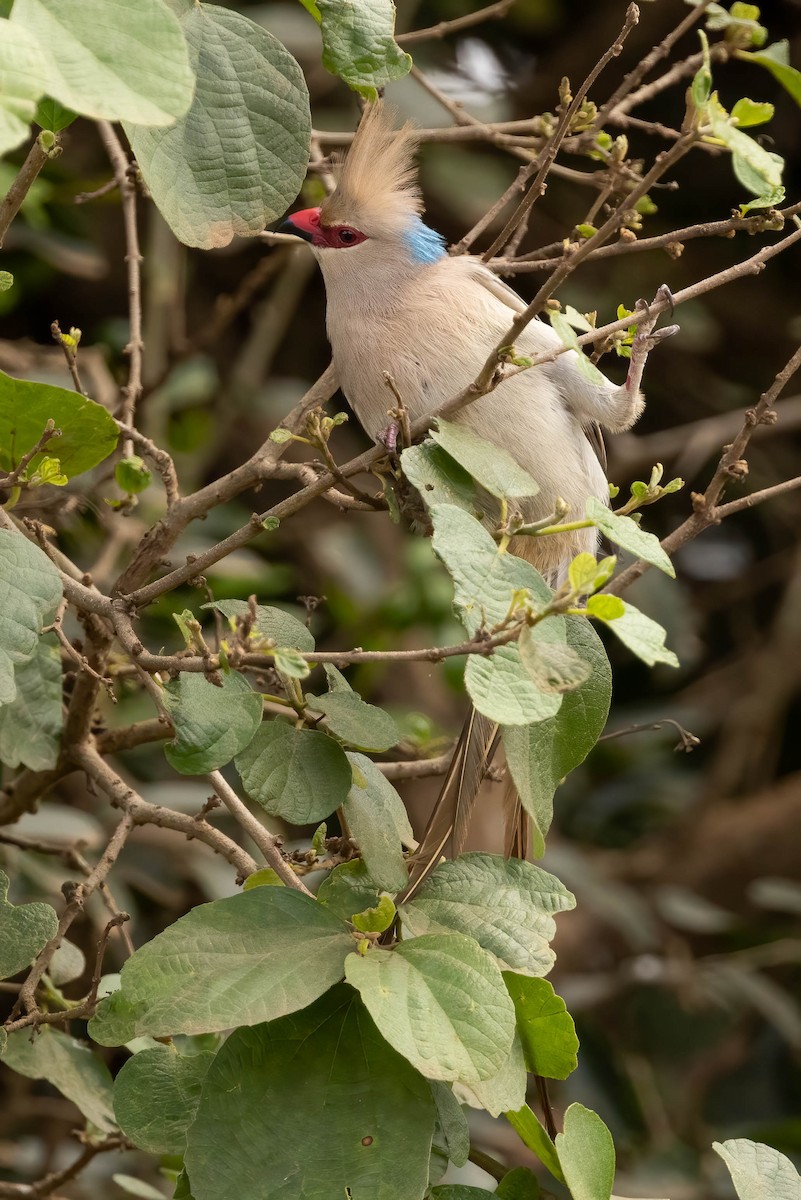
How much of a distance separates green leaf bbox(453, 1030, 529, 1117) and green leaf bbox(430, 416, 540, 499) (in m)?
0.56

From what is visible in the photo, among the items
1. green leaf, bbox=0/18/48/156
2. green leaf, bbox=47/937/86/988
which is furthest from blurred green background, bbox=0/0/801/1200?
green leaf, bbox=0/18/48/156

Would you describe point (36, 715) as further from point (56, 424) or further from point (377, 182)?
point (377, 182)

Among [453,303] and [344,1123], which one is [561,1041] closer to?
[344,1123]

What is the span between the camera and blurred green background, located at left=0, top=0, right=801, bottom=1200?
10.4 feet

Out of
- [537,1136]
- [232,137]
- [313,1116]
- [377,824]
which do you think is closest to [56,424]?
[232,137]

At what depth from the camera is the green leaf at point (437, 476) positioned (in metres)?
1.37

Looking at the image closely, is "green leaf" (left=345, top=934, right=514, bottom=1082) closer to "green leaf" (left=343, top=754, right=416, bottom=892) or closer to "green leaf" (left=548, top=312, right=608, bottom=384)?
"green leaf" (left=343, top=754, right=416, bottom=892)

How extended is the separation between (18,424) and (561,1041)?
909 mm

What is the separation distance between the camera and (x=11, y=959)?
1356 mm

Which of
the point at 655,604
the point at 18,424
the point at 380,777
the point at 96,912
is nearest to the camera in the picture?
the point at 18,424

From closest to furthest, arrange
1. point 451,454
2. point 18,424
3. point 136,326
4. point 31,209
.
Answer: point 451,454, point 18,424, point 136,326, point 31,209

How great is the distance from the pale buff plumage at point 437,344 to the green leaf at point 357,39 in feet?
1.97

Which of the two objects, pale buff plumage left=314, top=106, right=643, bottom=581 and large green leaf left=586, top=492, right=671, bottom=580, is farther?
pale buff plumage left=314, top=106, right=643, bottom=581

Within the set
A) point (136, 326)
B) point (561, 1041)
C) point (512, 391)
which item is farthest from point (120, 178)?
point (561, 1041)
